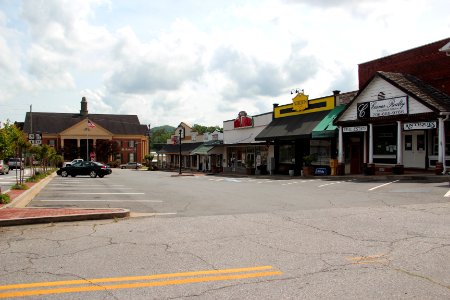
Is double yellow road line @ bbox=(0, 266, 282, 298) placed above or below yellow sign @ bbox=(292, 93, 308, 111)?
below

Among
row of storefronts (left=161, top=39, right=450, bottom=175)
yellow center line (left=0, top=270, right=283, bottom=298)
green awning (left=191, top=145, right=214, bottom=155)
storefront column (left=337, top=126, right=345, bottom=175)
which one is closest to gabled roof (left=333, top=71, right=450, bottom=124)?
row of storefronts (left=161, top=39, right=450, bottom=175)

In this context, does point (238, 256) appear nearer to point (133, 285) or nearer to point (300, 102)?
point (133, 285)

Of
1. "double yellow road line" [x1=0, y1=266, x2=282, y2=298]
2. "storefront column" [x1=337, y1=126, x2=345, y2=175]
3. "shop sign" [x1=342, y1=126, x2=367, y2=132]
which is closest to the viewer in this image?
"double yellow road line" [x1=0, y1=266, x2=282, y2=298]

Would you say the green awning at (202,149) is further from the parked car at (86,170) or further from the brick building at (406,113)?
the brick building at (406,113)

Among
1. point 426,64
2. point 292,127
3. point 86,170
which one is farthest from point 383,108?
point 86,170

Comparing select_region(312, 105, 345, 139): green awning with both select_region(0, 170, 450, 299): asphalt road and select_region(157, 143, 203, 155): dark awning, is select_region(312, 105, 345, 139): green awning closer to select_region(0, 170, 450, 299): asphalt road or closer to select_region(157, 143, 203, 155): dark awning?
select_region(0, 170, 450, 299): asphalt road

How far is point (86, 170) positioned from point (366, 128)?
23.6m

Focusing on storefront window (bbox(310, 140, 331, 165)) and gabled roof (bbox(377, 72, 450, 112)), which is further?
storefront window (bbox(310, 140, 331, 165))

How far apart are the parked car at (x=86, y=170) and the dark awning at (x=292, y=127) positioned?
13.7 metres

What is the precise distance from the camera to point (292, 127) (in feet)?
108

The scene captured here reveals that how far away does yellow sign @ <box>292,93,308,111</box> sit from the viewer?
32781 mm

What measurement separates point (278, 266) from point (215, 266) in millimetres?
924

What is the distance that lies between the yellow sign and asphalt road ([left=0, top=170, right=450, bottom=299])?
21481mm

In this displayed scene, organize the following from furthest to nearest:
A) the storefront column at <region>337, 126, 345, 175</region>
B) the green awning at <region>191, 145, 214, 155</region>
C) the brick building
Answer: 1. the green awning at <region>191, 145, 214, 155</region>
2. the storefront column at <region>337, 126, 345, 175</region>
3. the brick building
